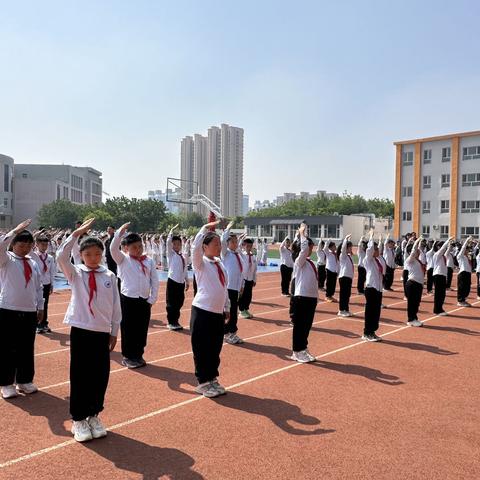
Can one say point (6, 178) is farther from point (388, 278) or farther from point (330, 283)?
point (330, 283)

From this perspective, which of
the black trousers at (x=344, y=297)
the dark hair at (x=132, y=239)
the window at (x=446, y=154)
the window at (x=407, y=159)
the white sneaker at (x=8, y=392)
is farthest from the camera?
the window at (x=407, y=159)

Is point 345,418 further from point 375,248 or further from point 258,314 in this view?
point 258,314

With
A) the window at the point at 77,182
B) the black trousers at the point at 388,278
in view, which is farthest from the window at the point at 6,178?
the black trousers at the point at 388,278

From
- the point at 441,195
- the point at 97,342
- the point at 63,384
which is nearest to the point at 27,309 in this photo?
the point at 63,384

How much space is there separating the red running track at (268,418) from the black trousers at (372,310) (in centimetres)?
66

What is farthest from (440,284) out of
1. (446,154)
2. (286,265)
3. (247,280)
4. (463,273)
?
(446,154)

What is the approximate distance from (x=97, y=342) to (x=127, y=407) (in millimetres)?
1123

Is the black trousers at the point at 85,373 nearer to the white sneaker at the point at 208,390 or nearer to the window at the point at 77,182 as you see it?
the white sneaker at the point at 208,390

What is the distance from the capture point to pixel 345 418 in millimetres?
4863

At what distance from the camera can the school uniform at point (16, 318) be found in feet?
17.4

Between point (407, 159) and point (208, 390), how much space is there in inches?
1611

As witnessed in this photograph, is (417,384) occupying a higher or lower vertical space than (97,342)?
lower

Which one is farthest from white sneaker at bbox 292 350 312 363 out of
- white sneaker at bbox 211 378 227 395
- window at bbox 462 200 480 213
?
window at bbox 462 200 480 213

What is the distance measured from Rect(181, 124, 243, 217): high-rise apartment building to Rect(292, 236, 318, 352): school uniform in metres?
90.6
